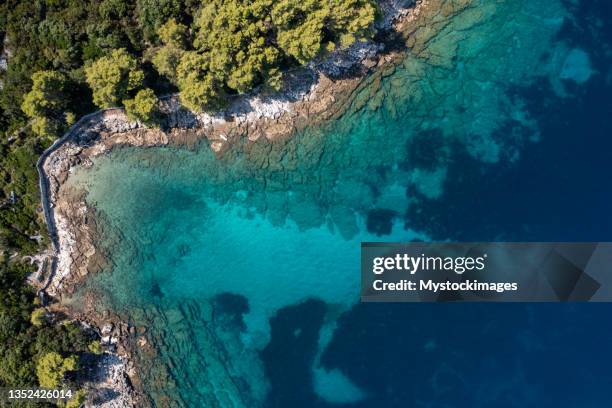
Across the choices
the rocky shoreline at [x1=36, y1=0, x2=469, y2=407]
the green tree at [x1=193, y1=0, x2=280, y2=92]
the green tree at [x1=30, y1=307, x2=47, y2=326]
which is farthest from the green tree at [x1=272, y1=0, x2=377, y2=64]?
the green tree at [x1=30, y1=307, x2=47, y2=326]

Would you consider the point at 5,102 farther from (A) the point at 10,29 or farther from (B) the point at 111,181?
(B) the point at 111,181

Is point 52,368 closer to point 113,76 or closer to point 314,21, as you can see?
point 113,76

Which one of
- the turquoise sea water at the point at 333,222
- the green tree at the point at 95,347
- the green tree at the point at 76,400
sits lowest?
the green tree at the point at 76,400

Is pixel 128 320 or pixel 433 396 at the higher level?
pixel 128 320

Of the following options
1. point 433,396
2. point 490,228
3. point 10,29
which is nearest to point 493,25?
point 490,228

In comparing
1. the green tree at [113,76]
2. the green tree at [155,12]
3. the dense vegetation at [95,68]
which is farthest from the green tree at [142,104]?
the green tree at [155,12]

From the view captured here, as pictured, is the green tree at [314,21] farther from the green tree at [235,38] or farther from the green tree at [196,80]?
the green tree at [196,80]

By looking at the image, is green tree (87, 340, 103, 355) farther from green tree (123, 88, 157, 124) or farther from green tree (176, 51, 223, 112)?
green tree (176, 51, 223, 112)
